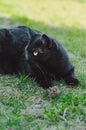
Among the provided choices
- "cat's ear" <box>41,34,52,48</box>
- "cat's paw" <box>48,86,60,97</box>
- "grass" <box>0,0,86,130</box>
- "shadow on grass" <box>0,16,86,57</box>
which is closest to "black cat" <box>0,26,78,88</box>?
"cat's ear" <box>41,34,52,48</box>

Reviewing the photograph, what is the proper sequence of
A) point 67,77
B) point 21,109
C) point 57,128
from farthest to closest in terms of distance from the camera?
point 67,77 → point 21,109 → point 57,128

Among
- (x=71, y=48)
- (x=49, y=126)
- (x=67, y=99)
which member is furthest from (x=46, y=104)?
(x=71, y=48)

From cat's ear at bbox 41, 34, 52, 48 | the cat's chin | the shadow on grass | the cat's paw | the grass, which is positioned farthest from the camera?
the shadow on grass

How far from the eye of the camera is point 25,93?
240 inches

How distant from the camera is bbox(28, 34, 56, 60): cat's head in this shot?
20.1 feet

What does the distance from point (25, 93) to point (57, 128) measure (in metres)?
1.17

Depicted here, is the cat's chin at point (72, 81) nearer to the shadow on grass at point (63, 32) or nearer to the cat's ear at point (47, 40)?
the cat's ear at point (47, 40)

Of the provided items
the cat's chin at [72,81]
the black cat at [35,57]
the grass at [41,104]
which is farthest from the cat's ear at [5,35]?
the cat's chin at [72,81]

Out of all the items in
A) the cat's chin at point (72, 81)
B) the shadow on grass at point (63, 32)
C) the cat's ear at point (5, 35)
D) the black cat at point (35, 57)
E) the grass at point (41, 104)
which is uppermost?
the cat's ear at point (5, 35)

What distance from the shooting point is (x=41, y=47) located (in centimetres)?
613

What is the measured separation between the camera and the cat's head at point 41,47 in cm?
612

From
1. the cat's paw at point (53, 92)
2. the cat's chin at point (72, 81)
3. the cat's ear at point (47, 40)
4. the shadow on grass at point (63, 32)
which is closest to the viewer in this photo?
the cat's paw at point (53, 92)

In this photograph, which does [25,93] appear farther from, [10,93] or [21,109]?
[21,109]

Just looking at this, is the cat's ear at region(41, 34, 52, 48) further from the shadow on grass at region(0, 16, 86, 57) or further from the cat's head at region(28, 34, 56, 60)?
the shadow on grass at region(0, 16, 86, 57)
